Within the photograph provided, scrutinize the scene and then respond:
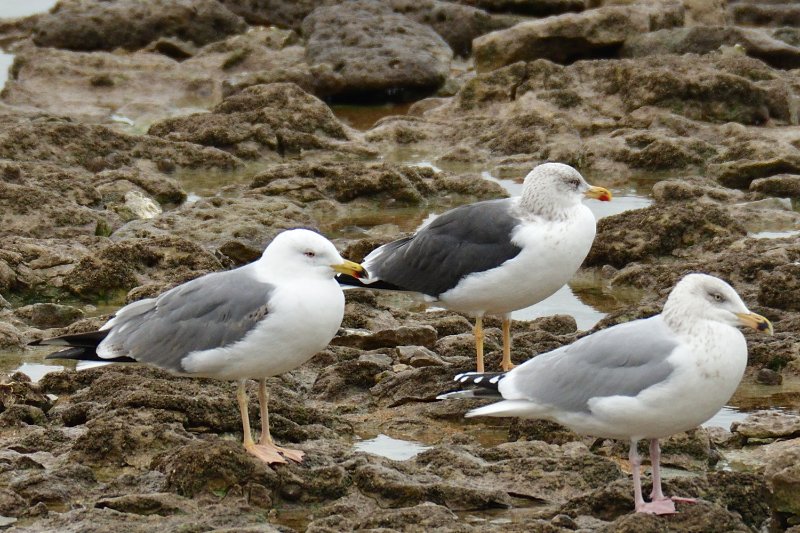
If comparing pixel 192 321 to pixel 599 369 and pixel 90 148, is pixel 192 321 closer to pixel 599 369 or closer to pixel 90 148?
pixel 599 369

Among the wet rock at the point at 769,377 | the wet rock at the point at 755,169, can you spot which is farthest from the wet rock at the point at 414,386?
the wet rock at the point at 755,169

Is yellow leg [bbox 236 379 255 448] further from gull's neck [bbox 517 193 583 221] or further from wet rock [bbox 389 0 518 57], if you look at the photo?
wet rock [bbox 389 0 518 57]

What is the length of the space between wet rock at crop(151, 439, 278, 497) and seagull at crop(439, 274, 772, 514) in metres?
0.99

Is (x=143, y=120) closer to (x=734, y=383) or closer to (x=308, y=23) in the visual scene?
(x=308, y=23)

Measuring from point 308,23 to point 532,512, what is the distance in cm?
1545

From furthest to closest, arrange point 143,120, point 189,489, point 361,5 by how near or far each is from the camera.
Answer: point 361,5 < point 143,120 < point 189,489

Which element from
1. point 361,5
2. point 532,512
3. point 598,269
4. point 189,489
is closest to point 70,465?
point 189,489

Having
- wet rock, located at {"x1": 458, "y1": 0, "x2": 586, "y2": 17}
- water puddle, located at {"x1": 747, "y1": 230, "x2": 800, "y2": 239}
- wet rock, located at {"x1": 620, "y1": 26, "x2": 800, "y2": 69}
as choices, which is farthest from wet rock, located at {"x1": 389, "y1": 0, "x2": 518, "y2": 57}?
water puddle, located at {"x1": 747, "y1": 230, "x2": 800, "y2": 239}

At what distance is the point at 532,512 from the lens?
21.0ft

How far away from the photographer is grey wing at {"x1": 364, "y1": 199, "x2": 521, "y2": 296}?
28.3 ft

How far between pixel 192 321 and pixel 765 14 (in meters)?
19.7

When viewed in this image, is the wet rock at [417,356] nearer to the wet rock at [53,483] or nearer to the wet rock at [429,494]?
the wet rock at [429,494]

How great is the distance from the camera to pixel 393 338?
30.7ft

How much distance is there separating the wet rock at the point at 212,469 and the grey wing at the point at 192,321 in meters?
0.59
